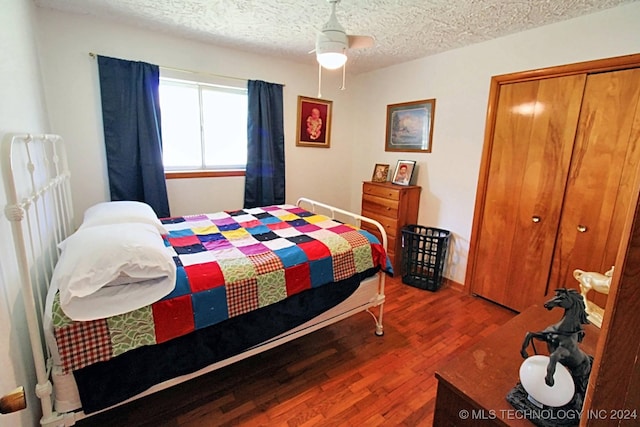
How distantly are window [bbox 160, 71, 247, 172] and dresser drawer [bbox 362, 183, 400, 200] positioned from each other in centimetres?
148

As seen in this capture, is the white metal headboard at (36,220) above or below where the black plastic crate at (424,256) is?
above

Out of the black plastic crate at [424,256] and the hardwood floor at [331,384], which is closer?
the hardwood floor at [331,384]

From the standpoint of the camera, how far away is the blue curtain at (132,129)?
252 centimetres

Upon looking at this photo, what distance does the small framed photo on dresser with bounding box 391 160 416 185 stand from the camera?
339cm

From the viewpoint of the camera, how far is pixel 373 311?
2.67 metres

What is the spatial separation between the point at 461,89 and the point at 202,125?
2.62 metres

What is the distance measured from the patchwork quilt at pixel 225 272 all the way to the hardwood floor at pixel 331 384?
0.58 metres

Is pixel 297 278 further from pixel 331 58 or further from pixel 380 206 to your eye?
pixel 380 206

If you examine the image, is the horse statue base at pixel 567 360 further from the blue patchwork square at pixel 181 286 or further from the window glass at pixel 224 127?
the window glass at pixel 224 127

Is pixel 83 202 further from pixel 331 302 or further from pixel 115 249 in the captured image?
pixel 331 302

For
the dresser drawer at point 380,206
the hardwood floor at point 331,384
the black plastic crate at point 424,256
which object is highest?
the dresser drawer at point 380,206

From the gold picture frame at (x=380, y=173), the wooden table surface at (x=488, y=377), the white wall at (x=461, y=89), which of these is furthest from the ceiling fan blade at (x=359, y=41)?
the gold picture frame at (x=380, y=173)

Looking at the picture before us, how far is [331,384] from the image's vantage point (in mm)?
1844

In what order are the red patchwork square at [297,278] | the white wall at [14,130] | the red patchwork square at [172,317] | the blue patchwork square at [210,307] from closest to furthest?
the white wall at [14,130] < the red patchwork square at [172,317] < the blue patchwork square at [210,307] < the red patchwork square at [297,278]
